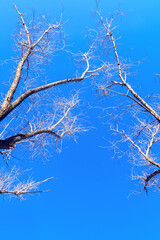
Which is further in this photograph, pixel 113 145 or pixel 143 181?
pixel 143 181

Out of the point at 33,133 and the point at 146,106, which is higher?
the point at 146,106

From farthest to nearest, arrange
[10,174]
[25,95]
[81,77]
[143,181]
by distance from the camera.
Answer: [143,181] → [10,174] → [81,77] → [25,95]

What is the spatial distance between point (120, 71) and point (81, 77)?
115cm

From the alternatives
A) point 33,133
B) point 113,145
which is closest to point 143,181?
point 113,145

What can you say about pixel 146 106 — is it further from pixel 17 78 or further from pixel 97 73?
pixel 17 78

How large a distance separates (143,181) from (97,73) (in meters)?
3.86

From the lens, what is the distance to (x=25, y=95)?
5.82m

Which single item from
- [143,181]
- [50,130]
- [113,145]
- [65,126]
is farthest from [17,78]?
[143,181]

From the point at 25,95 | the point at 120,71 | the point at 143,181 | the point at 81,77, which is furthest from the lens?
the point at 143,181

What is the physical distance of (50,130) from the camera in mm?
6465

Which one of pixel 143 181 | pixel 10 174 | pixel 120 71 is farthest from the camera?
pixel 143 181

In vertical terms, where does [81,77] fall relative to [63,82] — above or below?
above

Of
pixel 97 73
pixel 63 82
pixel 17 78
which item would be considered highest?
pixel 97 73

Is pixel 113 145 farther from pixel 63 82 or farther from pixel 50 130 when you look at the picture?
pixel 63 82
